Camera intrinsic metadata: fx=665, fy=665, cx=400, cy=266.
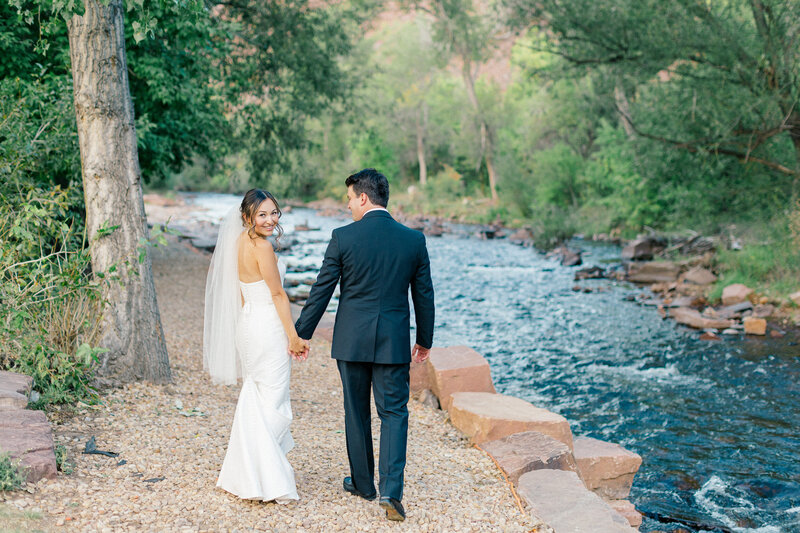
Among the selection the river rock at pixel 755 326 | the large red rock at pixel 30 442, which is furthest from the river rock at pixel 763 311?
the large red rock at pixel 30 442

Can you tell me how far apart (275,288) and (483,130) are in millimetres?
37196

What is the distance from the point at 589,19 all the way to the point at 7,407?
45.6 ft

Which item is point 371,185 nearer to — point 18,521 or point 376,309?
point 376,309

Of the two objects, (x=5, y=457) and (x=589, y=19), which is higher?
(x=589, y=19)

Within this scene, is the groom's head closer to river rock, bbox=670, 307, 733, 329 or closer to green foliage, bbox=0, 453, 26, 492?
green foliage, bbox=0, 453, 26, 492

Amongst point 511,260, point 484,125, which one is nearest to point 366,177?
point 511,260

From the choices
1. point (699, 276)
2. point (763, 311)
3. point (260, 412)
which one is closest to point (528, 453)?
point (260, 412)

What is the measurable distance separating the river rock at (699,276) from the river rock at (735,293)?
161 cm

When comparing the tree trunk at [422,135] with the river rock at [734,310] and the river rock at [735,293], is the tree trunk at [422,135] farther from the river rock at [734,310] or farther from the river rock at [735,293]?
the river rock at [734,310]

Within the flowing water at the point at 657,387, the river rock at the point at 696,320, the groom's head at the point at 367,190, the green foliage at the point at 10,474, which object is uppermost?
the groom's head at the point at 367,190

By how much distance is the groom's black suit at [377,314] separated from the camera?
161 inches

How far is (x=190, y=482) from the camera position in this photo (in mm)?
4273

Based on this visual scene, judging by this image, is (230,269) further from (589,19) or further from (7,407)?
(589,19)

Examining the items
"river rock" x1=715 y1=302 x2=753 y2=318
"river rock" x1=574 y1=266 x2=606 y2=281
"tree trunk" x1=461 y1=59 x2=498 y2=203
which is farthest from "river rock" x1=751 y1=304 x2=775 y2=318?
"tree trunk" x1=461 y1=59 x2=498 y2=203
